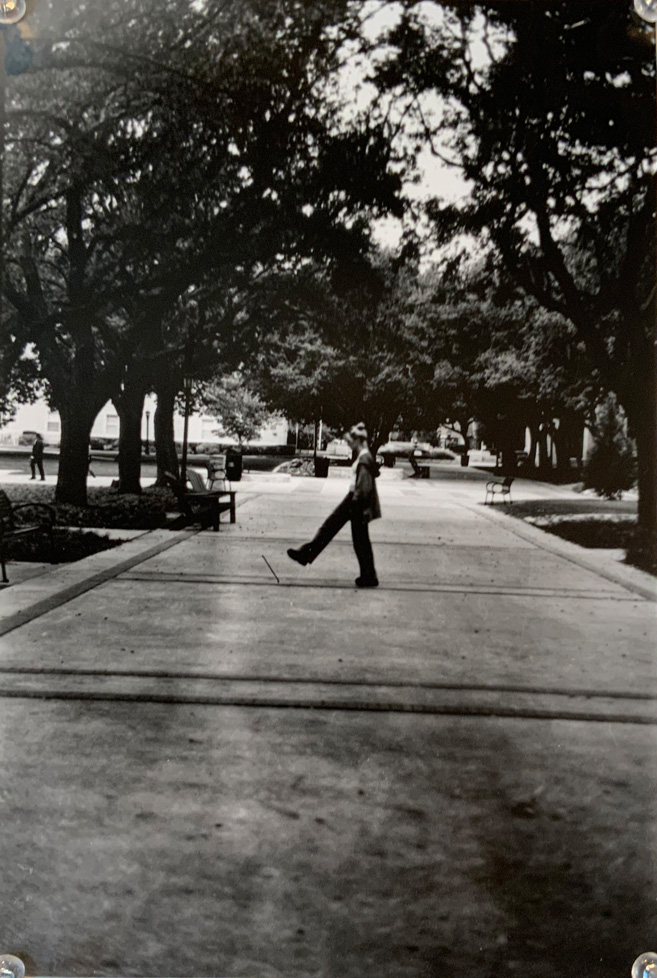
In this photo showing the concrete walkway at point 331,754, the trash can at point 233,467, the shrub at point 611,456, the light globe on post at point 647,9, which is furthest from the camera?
the trash can at point 233,467

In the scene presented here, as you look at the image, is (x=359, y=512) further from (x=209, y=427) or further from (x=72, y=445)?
(x=72, y=445)

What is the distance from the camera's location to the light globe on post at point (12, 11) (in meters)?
2.66

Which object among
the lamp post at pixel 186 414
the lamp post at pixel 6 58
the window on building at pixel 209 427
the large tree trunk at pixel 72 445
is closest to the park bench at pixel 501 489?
the window on building at pixel 209 427

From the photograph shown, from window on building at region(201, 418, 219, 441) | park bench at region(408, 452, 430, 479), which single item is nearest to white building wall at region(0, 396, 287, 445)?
window on building at region(201, 418, 219, 441)

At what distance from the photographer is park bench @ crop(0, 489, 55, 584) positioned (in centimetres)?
328

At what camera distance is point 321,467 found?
334 centimetres

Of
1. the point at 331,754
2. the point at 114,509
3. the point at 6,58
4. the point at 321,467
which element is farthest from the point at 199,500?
the point at 6,58

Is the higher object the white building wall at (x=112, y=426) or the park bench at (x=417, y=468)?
the white building wall at (x=112, y=426)

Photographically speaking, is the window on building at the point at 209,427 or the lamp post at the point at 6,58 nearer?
the lamp post at the point at 6,58

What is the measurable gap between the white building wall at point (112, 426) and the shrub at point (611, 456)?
1.29 meters

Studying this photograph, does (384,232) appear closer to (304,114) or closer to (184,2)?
(304,114)

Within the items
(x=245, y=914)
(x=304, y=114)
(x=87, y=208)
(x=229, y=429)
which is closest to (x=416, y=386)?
(x=229, y=429)

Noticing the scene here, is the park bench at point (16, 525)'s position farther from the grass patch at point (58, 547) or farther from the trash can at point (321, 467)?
the trash can at point (321, 467)

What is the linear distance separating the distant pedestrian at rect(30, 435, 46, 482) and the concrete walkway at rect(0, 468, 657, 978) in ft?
1.58
